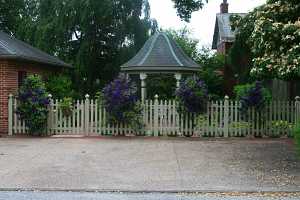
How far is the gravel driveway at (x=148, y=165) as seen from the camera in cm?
1047

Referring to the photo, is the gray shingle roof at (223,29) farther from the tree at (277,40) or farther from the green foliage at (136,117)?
the tree at (277,40)

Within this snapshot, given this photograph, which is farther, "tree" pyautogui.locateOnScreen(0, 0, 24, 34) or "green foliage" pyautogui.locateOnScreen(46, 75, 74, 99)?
"tree" pyautogui.locateOnScreen(0, 0, 24, 34)

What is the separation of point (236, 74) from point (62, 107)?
44.2 feet

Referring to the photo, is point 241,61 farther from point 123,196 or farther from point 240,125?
point 123,196

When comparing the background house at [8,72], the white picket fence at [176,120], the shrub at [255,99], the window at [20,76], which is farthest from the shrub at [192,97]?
the window at [20,76]

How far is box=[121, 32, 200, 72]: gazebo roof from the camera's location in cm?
2453

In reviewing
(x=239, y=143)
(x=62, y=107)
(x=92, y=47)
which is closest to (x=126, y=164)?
(x=239, y=143)

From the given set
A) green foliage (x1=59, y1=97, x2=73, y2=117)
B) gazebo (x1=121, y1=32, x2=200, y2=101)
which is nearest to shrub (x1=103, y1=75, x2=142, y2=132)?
green foliage (x1=59, y1=97, x2=73, y2=117)

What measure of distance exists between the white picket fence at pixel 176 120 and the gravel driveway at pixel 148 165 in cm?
125

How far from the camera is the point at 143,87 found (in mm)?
25078

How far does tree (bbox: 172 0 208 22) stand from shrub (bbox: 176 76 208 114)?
217 cm

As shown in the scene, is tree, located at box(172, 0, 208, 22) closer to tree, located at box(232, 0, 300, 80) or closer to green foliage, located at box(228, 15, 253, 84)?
tree, located at box(232, 0, 300, 80)

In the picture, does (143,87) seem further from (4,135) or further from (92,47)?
(92,47)

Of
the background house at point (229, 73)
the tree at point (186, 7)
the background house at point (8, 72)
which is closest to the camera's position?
the tree at point (186, 7)
